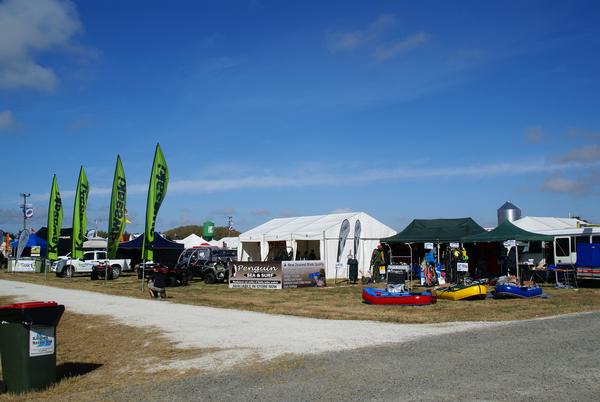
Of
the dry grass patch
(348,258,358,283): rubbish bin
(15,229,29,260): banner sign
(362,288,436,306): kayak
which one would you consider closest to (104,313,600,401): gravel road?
the dry grass patch

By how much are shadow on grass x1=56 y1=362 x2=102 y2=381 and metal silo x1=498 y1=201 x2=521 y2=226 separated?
31301 millimetres

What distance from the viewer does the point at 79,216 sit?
29750 mm

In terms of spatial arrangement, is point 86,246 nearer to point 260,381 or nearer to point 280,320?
point 280,320

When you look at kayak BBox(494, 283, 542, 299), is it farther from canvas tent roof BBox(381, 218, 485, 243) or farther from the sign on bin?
the sign on bin

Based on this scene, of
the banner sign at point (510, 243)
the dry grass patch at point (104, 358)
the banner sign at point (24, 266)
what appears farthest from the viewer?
the banner sign at point (24, 266)

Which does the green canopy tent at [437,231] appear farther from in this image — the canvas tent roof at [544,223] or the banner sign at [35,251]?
the banner sign at [35,251]

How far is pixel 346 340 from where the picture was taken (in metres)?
10.6

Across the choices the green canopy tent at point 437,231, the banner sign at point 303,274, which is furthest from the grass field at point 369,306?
the green canopy tent at point 437,231

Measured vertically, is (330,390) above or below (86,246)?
below

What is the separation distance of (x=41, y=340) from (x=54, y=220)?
26.7 m

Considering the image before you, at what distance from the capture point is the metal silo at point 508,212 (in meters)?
36.2

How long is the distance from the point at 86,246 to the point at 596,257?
1601 inches

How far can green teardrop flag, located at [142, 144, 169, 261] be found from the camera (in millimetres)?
23516

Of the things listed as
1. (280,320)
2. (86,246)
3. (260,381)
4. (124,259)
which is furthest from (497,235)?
(86,246)
